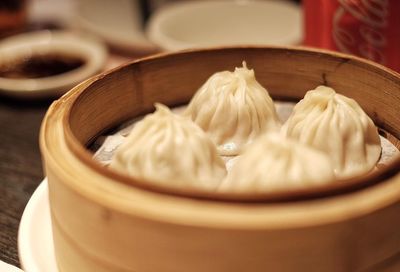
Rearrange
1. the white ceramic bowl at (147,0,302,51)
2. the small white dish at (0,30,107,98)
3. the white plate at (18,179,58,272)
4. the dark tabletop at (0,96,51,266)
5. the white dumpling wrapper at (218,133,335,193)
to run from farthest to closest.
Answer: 1. the white ceramic bowl at (147,0,302,51)
2. the small white dish at (0,30,107,98)
3. the dark tabletop at (0,96,51,266)
4. the white plate at (18,179,58,272)
5. the white dumpling wrapper at (218,133,335,193)

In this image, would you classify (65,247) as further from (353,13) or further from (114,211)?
(353,13)

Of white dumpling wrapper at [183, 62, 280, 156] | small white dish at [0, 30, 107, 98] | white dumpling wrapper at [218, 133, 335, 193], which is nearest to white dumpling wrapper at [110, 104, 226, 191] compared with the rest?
white dumpling wrapper at [218, 133, 335, 193]

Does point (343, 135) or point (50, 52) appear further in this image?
point (50, 52)

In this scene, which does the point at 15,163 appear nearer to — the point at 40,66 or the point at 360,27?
the point at 40,66

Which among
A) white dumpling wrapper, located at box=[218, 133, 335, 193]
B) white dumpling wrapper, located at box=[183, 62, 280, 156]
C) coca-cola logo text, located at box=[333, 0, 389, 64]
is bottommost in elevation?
white dumpling wrapper, located at box=[183, 62, 280, 156]

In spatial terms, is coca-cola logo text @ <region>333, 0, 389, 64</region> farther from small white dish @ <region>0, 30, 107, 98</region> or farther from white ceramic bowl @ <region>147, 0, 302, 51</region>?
small white dish @ <region>0, 30, 107, 98</region>

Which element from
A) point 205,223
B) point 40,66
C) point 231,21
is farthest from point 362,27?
point 40,66

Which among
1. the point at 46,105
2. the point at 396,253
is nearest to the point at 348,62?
the point at 396,253
